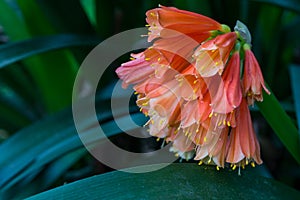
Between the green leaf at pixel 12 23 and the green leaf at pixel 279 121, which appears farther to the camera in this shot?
the green leaf at pixel 12 23

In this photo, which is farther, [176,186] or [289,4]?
[289,4]

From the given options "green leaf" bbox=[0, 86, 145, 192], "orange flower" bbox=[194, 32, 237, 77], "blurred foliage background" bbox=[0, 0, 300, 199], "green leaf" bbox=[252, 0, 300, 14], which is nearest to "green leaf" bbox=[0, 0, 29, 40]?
"blurred foliage background" bbox=[0, 0, 300, 199]

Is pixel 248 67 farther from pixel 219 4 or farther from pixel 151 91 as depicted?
pixel 219 4

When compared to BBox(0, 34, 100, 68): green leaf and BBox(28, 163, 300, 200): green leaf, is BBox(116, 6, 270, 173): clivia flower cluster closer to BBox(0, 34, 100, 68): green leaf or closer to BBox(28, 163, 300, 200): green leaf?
BBox(28, 163, 300, 200): green leaf

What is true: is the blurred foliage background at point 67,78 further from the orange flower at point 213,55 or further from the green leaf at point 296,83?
the orange flower at point 213,55

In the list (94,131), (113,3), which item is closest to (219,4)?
(113,3)

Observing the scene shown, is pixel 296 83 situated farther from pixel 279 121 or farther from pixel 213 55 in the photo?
pixel 213 55

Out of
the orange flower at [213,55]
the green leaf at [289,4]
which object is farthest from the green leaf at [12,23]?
the orange flower at [213,55]

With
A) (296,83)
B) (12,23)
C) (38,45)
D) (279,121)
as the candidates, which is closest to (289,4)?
(296,83)
